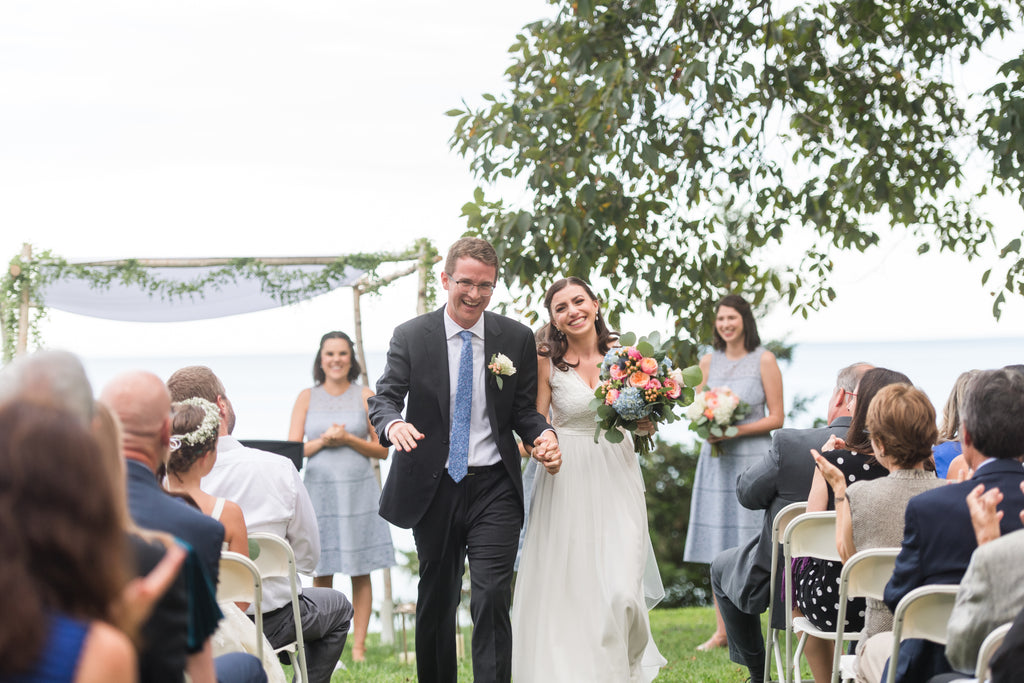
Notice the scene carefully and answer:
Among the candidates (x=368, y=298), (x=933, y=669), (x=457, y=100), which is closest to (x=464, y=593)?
(x=368, y=298)

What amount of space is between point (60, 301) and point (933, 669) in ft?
23.5

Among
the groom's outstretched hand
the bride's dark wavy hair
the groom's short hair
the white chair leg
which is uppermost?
the groom's short hair

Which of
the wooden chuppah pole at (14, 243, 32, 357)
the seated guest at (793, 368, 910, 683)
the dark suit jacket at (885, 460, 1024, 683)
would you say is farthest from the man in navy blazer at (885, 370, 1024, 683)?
the wooden chuppah pole at (14, 243, 32, 357)

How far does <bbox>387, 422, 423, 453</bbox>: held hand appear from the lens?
422cm

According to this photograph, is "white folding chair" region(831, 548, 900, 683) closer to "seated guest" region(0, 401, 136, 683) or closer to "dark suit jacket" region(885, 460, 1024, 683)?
"dark suit jacket" region(885, 460, 1024, 683)

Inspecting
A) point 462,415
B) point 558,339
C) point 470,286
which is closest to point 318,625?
point 462,415

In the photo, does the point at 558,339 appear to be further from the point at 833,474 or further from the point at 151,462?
the point at 151,462

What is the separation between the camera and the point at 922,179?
7293mm

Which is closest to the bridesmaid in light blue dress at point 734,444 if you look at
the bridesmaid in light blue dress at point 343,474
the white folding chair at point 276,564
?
the bridesmaid in light blue dress at point 343,474

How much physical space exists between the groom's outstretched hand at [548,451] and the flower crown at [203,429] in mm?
1570

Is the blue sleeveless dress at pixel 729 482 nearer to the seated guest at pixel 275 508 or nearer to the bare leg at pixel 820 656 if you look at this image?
the bare leg at pixel 820 656

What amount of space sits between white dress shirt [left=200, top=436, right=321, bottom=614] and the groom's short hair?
3.87ft

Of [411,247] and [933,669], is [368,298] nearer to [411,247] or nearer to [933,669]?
[411,247]

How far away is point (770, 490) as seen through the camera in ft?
15.4
